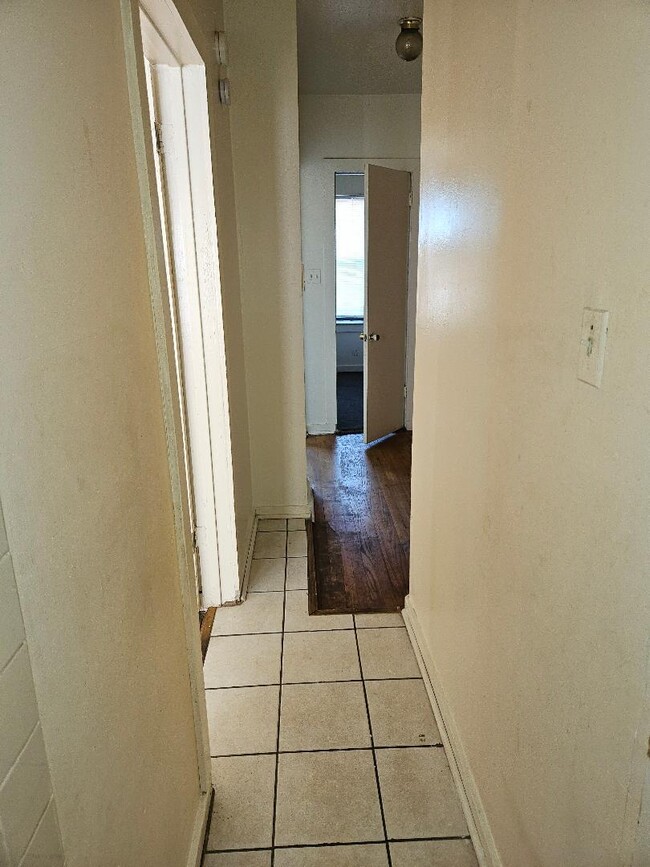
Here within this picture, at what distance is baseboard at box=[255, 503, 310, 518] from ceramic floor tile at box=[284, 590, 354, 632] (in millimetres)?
821

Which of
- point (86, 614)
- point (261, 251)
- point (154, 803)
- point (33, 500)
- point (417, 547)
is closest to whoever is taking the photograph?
point (33, 500)

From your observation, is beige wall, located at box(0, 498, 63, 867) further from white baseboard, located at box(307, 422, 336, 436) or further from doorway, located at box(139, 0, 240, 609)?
white baseboard, located at box(307, 422, 336, 436)

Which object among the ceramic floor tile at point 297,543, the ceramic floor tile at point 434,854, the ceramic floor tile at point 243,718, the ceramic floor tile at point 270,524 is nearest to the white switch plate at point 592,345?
the ceramic floor tile at point 434,854

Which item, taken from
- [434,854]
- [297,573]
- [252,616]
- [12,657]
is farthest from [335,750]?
[12,657]

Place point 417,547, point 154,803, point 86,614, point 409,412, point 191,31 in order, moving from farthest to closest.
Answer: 1. point 409,412
2. point 417,547
3. point 191,31
4. point 154,803
5. point 86,614

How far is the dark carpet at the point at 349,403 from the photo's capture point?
17.2ft

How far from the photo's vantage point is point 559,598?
0.97 meters

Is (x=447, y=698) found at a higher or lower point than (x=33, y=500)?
lower

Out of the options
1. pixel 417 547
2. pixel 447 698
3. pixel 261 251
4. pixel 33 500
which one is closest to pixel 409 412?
pixel 261 251

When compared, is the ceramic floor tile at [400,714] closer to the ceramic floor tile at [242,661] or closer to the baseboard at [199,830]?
the ceramic floor tile at [242,661]

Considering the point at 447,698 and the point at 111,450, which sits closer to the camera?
the point at 111,450

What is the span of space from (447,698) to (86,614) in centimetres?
135

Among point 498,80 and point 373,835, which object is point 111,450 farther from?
point 373,835

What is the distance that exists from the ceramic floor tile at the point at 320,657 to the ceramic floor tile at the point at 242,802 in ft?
1.20
